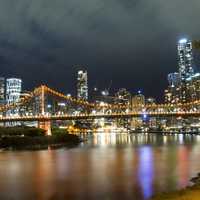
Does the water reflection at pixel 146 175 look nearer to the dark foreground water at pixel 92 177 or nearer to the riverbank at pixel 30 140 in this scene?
the dark foreground water at pixel 92 177

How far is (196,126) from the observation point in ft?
623

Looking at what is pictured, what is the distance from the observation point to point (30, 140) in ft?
263

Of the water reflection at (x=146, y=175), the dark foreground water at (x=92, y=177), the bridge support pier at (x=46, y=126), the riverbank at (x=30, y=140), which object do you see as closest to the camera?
the dark foreground water at (x=92, y=177)

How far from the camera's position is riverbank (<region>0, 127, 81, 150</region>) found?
76.3 m

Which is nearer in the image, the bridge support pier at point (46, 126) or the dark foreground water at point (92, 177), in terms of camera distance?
the dark foreground water at point (92, 177)

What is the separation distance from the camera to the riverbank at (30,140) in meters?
76.3

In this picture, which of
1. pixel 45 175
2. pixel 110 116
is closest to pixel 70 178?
pixel 45 175

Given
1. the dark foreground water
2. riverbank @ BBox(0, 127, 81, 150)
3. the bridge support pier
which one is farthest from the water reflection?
A: the bridge support pier

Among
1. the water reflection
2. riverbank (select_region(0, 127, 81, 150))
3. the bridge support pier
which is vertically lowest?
the water reflection

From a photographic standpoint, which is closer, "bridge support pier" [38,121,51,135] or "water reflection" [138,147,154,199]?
"water reflection" [138,147,154,199]

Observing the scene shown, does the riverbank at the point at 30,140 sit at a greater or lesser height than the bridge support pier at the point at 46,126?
lesser

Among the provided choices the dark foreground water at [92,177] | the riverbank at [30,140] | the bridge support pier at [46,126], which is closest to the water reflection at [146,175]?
the dark foreground water at [92,177]

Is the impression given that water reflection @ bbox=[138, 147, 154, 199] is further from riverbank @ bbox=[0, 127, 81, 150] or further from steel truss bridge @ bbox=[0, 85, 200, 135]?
steel truss bridge @ bbox=[0, 85, 200, 135]

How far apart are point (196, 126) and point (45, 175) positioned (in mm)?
155294
